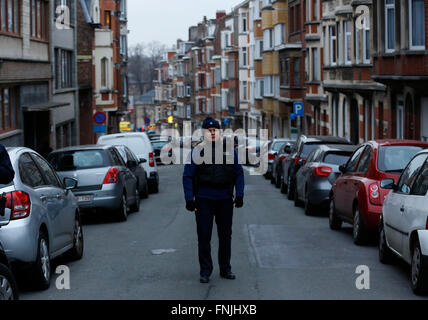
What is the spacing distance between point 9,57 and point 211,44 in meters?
81.4

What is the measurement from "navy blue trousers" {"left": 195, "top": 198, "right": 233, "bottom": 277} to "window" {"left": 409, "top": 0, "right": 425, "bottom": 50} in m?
15.7

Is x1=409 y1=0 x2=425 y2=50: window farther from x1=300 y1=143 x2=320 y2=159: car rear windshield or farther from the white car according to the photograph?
the white car

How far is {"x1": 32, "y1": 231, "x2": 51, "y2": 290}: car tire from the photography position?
9.48 metres

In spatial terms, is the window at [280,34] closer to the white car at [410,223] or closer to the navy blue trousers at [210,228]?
the white car at [410,223]

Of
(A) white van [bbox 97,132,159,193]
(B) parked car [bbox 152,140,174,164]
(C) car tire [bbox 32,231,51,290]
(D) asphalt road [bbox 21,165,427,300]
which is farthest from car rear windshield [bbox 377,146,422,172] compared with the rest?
(B) parked car [bbox 152,140,174,164]

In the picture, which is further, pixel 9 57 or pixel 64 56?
pixel 64 56

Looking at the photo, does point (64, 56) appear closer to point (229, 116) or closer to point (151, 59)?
point (229, 116)

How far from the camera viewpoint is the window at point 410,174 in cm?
1014

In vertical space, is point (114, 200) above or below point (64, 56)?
below

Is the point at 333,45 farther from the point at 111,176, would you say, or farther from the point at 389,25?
the point at 111,176

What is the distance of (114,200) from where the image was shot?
17.1m

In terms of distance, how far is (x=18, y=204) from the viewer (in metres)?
9.30

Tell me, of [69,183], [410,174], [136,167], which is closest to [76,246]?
[69,183]

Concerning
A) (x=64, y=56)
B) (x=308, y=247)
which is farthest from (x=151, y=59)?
(x=308, y=247)
